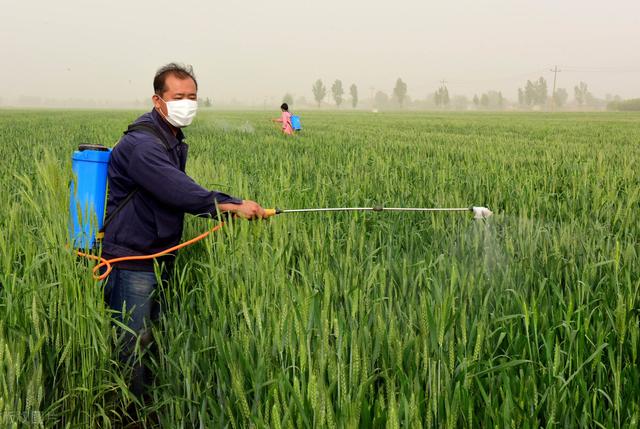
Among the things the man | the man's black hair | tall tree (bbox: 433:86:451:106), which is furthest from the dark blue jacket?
tall tree (bbox: 433:86:451:106)

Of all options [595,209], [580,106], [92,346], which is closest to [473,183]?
[595,209]

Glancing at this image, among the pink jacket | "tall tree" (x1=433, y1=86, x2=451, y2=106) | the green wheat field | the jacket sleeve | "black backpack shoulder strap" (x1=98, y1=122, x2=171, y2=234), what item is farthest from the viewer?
"tall tree" (x1=433, y1=86, x2=451, y2=106)

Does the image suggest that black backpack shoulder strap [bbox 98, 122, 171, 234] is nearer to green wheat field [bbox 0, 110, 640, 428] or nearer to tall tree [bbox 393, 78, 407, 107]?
green wheat field [bbox 0, 110, 640, 428]

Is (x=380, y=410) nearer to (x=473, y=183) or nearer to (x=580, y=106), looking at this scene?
(x=473, y=183)

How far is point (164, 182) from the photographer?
8.50 ft

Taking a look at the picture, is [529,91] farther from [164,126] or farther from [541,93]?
[164,126]

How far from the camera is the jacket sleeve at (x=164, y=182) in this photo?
8.48ft

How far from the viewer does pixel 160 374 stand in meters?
2.24

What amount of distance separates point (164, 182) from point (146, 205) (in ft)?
0.71

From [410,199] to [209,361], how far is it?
2.91 m

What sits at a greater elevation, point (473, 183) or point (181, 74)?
point (181, 74)

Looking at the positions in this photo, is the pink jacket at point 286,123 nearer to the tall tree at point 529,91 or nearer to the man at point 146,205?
the man at point 146,205

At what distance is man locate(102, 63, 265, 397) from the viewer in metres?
2.60

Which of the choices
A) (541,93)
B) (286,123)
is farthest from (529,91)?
(286,123)
